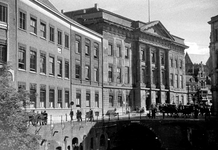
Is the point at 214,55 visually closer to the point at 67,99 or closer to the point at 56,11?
the point at 67,99

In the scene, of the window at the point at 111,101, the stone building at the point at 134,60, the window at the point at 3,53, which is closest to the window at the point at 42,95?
the window at the point at 3,53

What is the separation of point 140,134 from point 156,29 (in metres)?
25.1

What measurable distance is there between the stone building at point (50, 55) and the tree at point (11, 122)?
8482 mm

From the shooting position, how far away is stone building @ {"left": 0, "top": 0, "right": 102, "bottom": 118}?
31617 millimetres

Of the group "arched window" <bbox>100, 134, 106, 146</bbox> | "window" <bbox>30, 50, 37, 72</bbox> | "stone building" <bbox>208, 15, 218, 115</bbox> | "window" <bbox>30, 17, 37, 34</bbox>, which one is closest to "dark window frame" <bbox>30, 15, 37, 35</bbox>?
"window" <bbox>30, 17, 37, 34</bbox>

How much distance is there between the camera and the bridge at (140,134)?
34500mm

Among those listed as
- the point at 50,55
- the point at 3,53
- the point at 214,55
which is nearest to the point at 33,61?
the point at 50,55

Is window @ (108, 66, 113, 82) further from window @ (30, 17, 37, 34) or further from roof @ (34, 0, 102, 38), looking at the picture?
window @ (30, 17, 37, 34)

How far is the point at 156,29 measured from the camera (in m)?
65.8

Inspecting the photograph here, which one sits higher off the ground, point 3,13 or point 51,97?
point 3,13

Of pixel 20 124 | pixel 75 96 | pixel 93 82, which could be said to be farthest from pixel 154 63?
pixel 20 124

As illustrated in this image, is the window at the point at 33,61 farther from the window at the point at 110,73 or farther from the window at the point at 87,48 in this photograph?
the window at the point at 110,73

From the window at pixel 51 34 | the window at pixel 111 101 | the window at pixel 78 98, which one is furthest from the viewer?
the window at pixel 111 101

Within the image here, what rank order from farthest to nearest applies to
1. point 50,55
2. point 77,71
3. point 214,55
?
point 214,55 → point 77,71 → point 50,55
